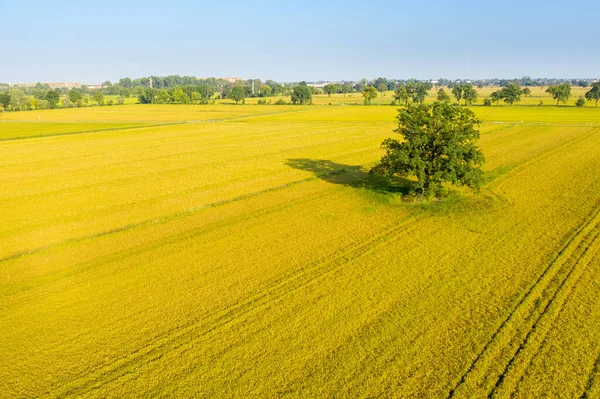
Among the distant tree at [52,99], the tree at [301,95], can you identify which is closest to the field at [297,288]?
the tree at [301,95]

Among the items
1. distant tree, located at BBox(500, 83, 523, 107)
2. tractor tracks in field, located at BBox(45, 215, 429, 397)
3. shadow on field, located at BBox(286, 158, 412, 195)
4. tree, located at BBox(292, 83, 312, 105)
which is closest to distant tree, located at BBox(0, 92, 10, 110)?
tree, located at BBox(292, 83, 312, 105)

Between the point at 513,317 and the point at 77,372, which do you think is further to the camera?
the point at 513,317

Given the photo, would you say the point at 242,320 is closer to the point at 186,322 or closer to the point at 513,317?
the point at 186,322

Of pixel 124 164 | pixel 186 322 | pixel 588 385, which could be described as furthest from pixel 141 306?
pixel 124 164

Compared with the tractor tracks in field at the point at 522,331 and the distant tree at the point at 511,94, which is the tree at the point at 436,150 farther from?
the distant tree at the point at 511,94

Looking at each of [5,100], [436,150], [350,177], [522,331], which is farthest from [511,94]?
Answer: [5,100]

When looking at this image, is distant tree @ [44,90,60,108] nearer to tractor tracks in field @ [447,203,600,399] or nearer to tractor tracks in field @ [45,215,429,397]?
tractor tracks in field @ [45,215,429,397]
